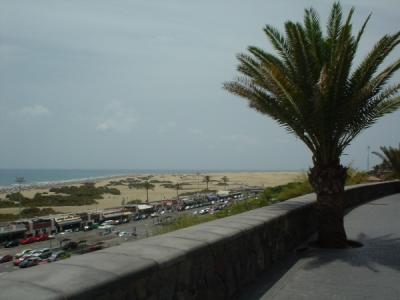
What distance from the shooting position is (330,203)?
8219 millimetres

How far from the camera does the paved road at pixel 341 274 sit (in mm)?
5254

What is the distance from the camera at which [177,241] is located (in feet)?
14.1

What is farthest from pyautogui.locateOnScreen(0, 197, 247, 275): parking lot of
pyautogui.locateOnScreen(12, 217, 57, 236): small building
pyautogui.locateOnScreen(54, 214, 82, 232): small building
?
pyautogui.locateOnScreen(54, 214, 82, 232): small building

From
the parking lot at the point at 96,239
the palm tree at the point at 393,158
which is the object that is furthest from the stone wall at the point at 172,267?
the palm tree at the point at 393,158

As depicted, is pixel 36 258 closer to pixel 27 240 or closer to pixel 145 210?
pixel 27 240

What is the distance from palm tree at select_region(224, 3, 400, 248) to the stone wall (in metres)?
1.45

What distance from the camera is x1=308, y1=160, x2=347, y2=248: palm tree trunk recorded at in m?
8.10

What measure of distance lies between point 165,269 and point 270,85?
17.6 feet

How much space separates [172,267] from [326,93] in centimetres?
505

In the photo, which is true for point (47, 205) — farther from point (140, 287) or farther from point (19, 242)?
point (140, 287)

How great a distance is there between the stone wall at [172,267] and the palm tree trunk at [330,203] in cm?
119

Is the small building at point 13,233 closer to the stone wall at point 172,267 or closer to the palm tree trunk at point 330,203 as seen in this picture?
the palm tree trunk at point 330,203

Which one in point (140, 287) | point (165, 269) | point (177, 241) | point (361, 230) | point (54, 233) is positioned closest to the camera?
point (140, 287)

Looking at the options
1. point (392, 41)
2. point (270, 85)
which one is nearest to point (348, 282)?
point (270, 85)
